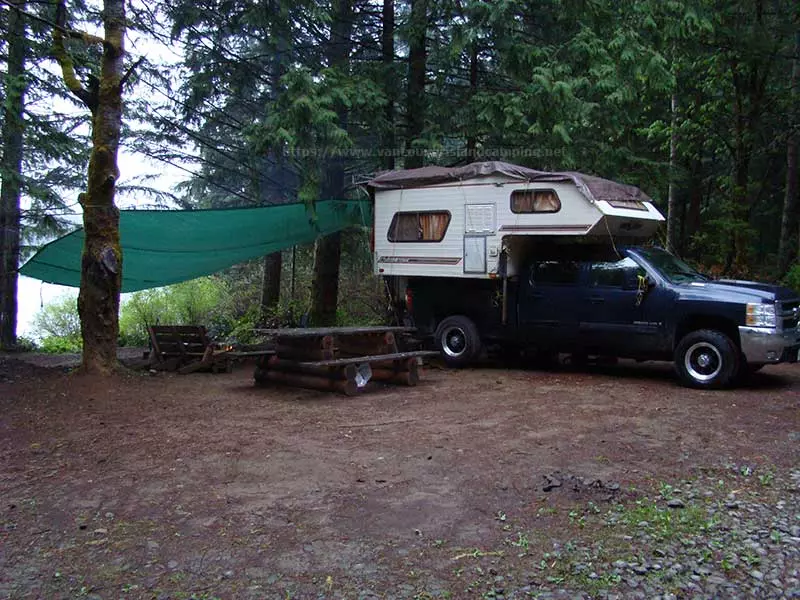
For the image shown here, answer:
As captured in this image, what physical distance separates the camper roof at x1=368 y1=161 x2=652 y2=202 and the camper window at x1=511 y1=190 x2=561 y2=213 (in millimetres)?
185

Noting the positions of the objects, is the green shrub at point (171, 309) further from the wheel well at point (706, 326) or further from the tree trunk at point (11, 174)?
the wheel well at point (706, 326)

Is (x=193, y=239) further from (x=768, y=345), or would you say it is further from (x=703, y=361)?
(x=768, y=345)

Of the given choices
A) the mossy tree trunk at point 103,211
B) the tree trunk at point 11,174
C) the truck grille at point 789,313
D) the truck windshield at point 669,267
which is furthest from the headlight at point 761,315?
the tree trunk at point 11,174

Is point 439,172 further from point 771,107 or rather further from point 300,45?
point 771,107

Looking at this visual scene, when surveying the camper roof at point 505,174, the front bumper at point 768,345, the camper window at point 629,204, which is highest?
the camper roof at point 505,174

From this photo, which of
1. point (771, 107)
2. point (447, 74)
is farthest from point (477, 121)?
point (771, 107)

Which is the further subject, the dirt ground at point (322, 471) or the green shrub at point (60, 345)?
the green shrub at point (60, 345)

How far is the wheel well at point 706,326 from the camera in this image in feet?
29.5

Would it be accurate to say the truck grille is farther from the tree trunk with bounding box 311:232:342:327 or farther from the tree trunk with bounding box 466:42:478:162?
the tree trunk with bounding box 311:232:342:327

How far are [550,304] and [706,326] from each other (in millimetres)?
2170

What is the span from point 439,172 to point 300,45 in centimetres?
430

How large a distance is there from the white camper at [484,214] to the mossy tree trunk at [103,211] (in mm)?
4079

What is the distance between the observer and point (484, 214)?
1073cm

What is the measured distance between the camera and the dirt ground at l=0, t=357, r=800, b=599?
3.92 meters
